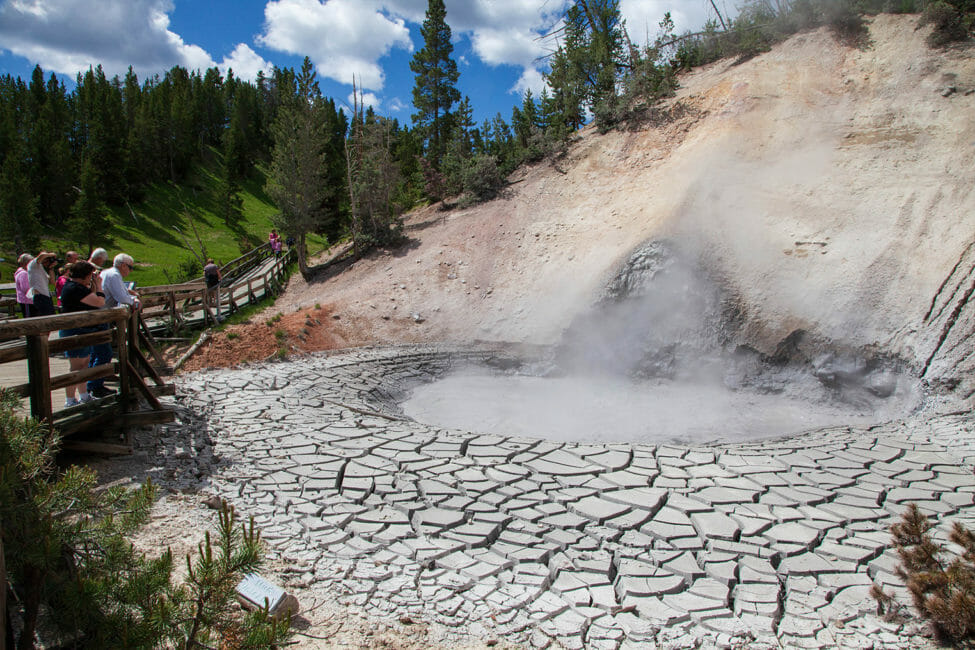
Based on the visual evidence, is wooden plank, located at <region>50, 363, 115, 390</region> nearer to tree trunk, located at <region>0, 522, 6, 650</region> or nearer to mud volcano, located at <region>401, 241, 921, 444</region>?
tree trunk, located at <region>0, 522, 6, 650</region>

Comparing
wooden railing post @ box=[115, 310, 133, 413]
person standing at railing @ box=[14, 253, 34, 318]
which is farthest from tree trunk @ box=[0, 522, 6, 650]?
person standing at railing @ box=[14, 253, 34, 318]

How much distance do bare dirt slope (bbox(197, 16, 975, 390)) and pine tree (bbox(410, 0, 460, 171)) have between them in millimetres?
13555

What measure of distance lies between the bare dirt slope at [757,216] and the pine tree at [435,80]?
13555 mm

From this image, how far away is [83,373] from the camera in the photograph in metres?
5.46

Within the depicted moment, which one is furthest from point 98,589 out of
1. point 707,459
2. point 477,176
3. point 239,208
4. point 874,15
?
point 239,208

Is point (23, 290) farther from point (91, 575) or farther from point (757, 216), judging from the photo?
point (757, 216)

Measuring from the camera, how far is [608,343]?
1184 centimetres

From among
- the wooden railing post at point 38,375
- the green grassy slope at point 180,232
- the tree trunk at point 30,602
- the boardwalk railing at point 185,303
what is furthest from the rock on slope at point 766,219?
the green grassy slope at point 180,232

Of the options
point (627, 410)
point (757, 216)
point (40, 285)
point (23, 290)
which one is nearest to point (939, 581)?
point (627, 410)

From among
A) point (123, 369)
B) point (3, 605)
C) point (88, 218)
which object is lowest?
point (3, 605)

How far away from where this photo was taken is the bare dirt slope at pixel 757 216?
33.2 ft

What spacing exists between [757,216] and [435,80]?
23.3 meters

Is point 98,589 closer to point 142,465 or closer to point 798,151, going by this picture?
point 142,465

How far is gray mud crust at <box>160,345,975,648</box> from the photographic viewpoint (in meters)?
3.58
